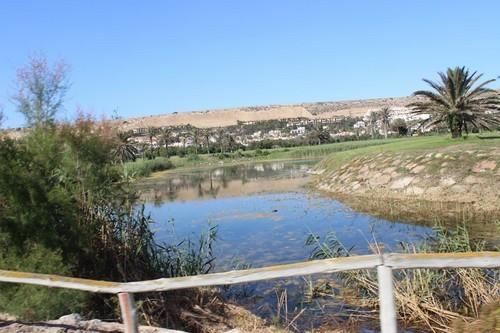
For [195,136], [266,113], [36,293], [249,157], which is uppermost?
[266,113]

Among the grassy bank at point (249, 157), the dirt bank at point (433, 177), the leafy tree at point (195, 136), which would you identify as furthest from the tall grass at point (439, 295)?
the leafy tree at point (195, 136)

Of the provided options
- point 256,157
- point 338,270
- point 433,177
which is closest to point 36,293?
point 338,270

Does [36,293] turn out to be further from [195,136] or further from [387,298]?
[195,136]

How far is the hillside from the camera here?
174375mm

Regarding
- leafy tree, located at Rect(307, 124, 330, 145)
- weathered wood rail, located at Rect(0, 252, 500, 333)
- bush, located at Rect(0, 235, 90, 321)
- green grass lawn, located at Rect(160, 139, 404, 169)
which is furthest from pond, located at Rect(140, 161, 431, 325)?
leafy tree, located at Rect(307, 124, 330, 145)

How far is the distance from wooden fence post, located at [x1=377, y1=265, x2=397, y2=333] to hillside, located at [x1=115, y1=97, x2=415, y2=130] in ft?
547

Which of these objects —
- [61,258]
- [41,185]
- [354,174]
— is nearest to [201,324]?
[61,258]

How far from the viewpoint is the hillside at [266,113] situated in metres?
174

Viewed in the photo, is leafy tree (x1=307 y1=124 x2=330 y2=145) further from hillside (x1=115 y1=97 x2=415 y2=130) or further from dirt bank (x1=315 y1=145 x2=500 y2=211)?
dirt bank (x1=315 y1=145 x2=500 y2=211)

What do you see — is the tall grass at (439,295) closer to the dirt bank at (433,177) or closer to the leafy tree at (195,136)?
the dirt bank at (433,177)

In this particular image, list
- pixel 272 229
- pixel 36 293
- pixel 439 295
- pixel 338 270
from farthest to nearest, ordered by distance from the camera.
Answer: pixel 272 229
pixel 439 295
pixel 36 293
pixel 338 270

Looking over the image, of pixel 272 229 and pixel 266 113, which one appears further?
pixel 266 113

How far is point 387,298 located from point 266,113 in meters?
185

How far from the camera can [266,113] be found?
614 feet
